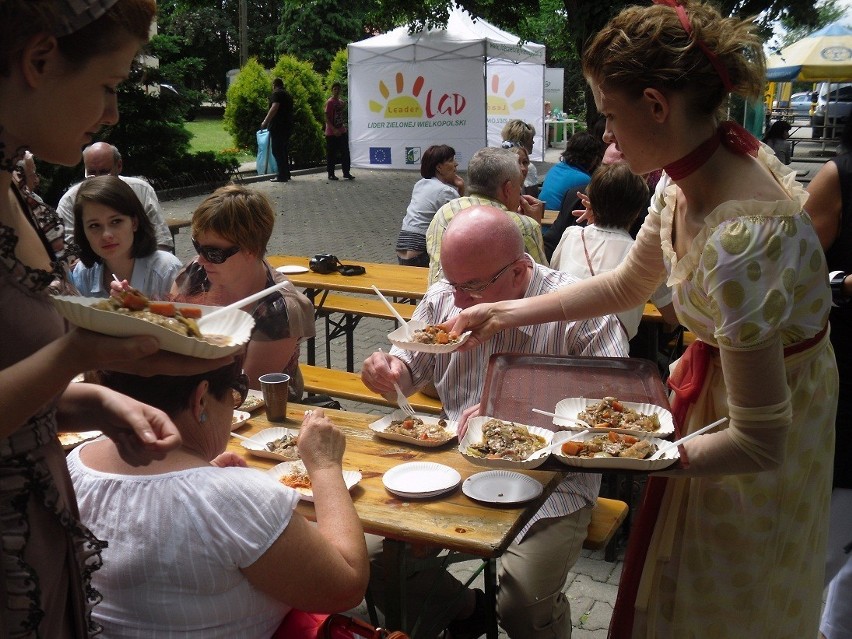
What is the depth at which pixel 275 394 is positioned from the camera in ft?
9.90

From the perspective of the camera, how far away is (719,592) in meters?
2.07

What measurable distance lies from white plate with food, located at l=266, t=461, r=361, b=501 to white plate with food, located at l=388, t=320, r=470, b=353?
1.71 ft

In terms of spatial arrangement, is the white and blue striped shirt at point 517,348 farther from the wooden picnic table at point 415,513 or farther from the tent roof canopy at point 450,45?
the tent roof canopy at point 450,45

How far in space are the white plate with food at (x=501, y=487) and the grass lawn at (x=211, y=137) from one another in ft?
74.1

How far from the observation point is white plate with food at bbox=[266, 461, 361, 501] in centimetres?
243

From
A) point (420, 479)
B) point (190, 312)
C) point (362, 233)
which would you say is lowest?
point (362, 233)

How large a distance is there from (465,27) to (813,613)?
16729 mm

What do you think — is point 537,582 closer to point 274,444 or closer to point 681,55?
point 274,444

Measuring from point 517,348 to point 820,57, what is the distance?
1695 centimetres

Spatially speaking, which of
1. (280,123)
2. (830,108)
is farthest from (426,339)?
(830,108)

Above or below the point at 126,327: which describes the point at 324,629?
below

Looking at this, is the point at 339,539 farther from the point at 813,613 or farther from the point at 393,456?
the point at 813,613

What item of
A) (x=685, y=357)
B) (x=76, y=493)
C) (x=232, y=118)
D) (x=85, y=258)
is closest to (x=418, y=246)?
(x=85, y=258)

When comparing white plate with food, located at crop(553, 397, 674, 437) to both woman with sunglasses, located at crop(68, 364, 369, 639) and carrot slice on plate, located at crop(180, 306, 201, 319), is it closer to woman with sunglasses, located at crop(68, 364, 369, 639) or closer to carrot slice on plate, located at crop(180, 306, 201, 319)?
woman with sunglasses, located at crop(68, 364, 369, 639)
